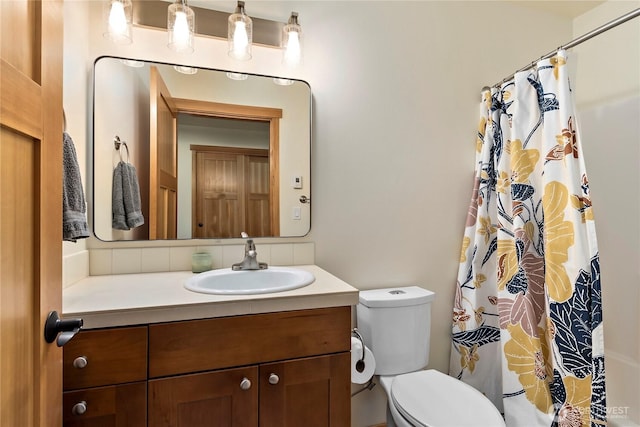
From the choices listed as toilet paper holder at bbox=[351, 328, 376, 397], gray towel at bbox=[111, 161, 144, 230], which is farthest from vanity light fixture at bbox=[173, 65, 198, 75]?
toilet paper holder at bbox=[351, 328, 376, 397]

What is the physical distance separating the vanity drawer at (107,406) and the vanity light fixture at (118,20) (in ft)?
4.32

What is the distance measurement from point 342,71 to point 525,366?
5.46 ft

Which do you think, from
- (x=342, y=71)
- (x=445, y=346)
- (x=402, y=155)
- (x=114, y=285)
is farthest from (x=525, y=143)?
(x=114, y=285)

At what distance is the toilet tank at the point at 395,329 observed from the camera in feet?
5.12

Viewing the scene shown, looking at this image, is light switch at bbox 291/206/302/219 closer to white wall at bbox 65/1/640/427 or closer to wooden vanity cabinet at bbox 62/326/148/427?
white wall at bbox 65/1/640/427

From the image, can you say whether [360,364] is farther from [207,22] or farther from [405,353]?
[207,22]

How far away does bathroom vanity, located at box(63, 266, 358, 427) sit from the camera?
3.15 ft

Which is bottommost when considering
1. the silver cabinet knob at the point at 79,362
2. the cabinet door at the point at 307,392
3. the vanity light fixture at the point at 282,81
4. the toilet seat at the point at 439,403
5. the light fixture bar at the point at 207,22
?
the toilet seat at the point at 439,403

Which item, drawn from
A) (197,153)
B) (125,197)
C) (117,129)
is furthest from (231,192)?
(117,129)

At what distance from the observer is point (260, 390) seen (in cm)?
109

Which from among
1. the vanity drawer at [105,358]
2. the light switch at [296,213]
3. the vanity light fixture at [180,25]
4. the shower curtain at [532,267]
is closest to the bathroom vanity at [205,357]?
the vanity drawer at [105,358]

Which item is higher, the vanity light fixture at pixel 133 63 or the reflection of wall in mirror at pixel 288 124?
the vanity light fixture at pixel 133 63

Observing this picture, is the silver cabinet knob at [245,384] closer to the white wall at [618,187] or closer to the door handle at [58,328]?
the door handle at [58,328]

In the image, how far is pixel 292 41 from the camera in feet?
5.18
